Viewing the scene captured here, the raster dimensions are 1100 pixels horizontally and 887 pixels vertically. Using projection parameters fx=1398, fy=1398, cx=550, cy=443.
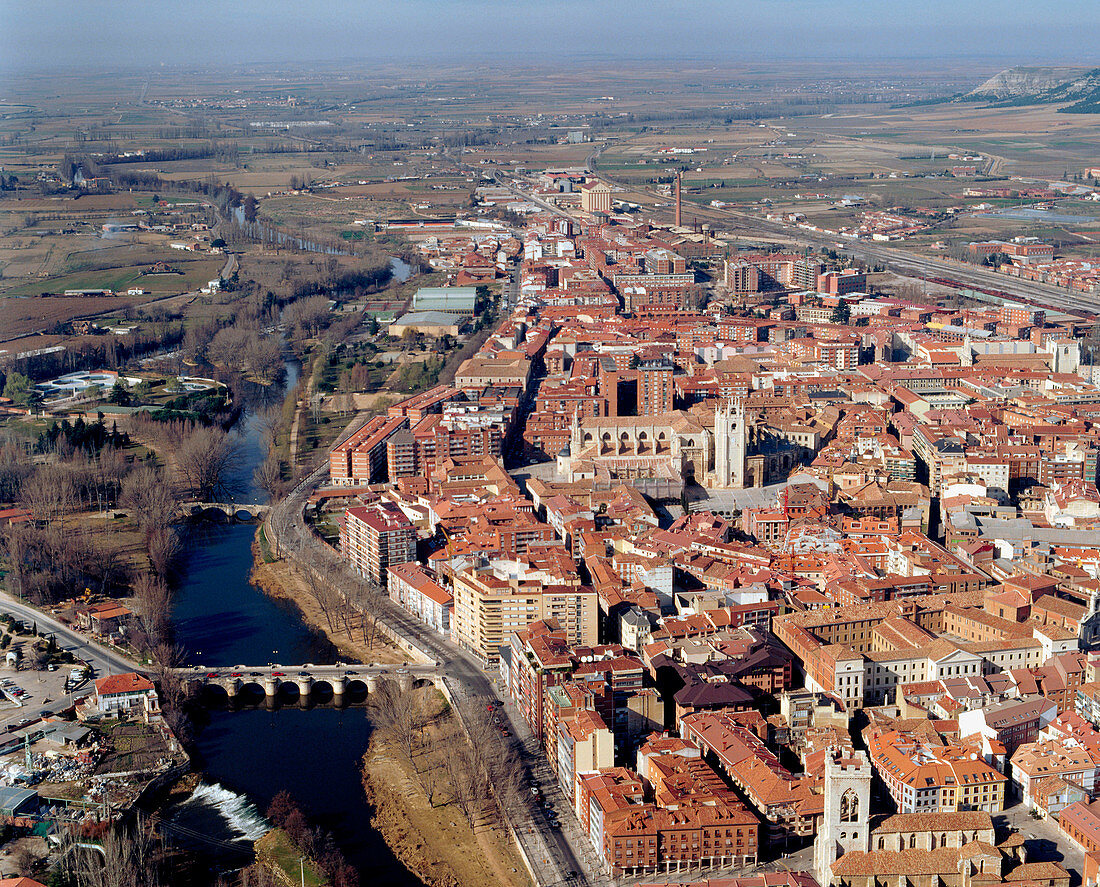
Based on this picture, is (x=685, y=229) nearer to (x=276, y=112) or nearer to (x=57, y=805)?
(x=57, y=805)

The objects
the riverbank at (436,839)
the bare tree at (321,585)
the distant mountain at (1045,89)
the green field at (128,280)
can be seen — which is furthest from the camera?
the distant mountain at (1045,89)

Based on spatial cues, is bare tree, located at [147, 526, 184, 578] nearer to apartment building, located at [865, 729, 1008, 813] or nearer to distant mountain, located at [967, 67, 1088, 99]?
apartment building, located at [865, 729, 1008, 813]

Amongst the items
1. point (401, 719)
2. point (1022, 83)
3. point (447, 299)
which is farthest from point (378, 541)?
point (1022, 83)

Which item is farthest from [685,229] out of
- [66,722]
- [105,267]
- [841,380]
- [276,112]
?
[276,112]

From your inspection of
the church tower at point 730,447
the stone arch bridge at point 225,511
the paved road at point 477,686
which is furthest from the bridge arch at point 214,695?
the church tower at point 730,447

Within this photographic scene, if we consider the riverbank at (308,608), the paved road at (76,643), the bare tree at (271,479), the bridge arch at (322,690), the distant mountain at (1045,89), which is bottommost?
the bridge arch at (322,690)

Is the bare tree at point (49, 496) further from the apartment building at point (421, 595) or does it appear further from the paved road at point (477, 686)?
the apartment building at point (421, 595)

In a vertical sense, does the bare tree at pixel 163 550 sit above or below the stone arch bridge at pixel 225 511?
above
